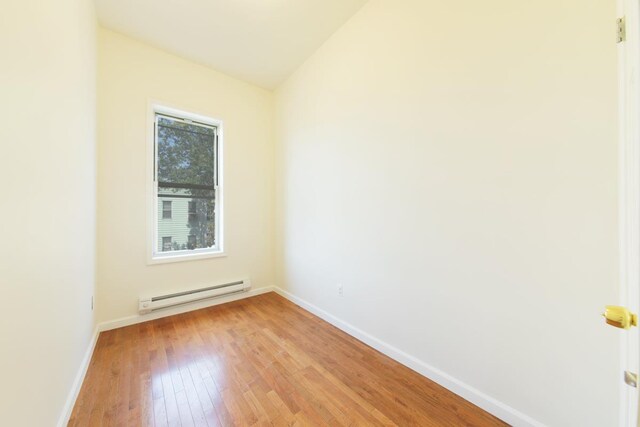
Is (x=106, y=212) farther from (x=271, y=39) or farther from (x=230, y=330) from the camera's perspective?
(x=271, y=39)

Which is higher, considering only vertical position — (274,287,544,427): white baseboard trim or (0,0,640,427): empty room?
(0,0,640,427): empty room

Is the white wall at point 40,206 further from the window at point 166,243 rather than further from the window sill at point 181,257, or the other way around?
the window at point 166,243

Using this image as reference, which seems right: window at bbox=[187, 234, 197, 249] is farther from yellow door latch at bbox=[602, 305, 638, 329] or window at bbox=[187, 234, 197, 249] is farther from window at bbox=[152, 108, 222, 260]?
yellow door latch at bbox=[602, 305, 638, 329]

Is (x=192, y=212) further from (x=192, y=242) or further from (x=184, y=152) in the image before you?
(x=184, y=152)

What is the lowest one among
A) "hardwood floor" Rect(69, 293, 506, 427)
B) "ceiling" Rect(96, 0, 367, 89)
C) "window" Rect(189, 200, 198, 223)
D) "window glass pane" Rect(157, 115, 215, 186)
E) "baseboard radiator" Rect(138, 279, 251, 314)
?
"hardwood floor" Rect(69, 293, 506, 427)

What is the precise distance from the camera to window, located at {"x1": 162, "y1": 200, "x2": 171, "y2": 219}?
3041 mm

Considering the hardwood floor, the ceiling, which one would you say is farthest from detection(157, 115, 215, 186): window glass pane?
the hardwood floor

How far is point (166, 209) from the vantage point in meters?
3.06

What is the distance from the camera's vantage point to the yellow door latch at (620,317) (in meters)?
0.63

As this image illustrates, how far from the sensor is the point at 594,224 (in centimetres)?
118

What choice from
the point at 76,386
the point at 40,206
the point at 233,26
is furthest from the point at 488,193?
the point at 76,386

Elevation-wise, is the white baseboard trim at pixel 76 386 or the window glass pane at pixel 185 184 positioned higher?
the window glass pane at pixel 185 184

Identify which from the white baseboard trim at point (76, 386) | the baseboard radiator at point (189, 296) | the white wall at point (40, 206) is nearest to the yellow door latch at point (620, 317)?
the white wall at point (40, 206)

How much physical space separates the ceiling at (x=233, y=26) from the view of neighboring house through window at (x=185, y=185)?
0.86 meters
